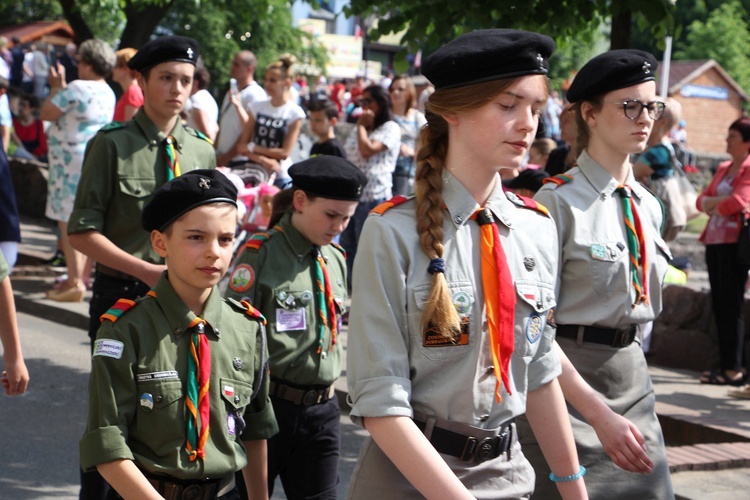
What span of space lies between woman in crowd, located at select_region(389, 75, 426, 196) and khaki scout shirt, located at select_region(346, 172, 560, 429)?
27.4ft

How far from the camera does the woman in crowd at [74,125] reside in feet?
33.7

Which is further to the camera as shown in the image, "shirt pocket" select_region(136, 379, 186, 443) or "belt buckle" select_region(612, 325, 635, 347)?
"belt buckle" select_region(612, 325, 635, 347)

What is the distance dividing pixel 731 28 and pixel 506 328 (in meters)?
68.5

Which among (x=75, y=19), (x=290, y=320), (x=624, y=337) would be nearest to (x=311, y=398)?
(x=290, y=320)

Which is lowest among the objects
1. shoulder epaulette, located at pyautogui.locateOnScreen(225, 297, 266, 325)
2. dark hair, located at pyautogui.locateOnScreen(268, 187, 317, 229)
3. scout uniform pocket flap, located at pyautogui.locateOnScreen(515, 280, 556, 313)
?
shoulder epaulette, located at pyautogui.locateOnScreen(225, 297, 266, 325)

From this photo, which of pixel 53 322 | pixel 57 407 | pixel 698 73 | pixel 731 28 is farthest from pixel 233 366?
pixel 731 28

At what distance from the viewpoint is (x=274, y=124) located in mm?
10977

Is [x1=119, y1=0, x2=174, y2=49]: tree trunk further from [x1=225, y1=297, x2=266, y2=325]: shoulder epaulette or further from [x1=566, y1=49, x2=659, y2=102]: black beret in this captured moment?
[x1=225, y1=297, x2=266, y2=325]: shoulder epaulette

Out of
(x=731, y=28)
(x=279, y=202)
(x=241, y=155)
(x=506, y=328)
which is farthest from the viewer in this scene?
(x=731, y=28)

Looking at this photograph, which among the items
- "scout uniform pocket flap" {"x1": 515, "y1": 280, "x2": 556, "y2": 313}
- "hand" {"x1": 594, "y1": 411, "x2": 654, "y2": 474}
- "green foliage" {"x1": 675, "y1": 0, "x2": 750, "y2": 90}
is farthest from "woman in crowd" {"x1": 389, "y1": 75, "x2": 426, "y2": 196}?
"green foliage" {"x1": 675, "y1": 0, "x2": 750, "y2": 90}

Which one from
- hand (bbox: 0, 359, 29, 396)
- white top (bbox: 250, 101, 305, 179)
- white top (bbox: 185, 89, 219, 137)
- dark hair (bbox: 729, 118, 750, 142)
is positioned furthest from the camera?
white top (bbox: 250, 101, 305, 179)

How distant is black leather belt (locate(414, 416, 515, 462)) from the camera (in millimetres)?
2932

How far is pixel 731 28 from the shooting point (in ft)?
221

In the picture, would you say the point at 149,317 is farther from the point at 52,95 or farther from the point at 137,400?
the point at 52,95
